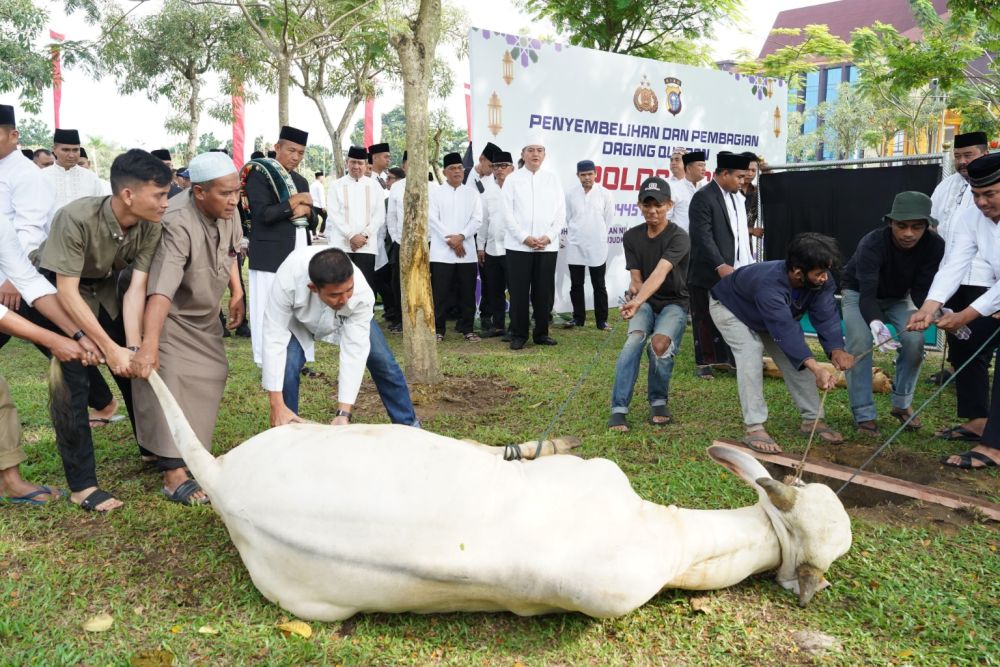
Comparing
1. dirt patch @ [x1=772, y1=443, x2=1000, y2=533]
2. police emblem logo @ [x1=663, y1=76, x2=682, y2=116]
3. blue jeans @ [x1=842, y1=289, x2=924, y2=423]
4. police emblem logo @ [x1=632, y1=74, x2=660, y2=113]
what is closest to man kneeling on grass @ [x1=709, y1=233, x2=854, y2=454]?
dirt patch @ [x1=772, y1=443, x2=1000, y2=533]

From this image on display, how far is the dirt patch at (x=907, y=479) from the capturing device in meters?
3.70

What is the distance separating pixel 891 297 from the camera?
531 centimetres

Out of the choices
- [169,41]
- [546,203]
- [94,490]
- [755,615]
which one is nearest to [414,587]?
[755,615]

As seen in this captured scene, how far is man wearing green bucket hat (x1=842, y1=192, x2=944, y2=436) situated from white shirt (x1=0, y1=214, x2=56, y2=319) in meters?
4.67

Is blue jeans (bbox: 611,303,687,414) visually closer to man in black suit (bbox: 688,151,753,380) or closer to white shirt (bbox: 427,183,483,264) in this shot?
man in black suit (bbox: 688,151,753,380)

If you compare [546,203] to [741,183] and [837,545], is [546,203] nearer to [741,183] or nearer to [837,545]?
[741,183]

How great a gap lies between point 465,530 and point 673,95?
919cm

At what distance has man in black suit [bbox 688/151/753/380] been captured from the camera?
21.1 ft

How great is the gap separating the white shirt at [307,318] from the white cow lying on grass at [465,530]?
42.4 inches

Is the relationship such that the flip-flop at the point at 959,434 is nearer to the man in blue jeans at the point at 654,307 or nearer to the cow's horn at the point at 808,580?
the man in blue jeans at the point at 654,307

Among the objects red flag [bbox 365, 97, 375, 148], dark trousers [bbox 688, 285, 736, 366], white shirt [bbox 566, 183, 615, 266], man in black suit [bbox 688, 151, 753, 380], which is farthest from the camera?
red flag [bbox 365, 97, 375, 148]

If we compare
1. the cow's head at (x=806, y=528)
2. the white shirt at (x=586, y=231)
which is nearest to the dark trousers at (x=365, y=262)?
the white shirt at (x=586, y=231)

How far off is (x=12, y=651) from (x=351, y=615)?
3.60ft

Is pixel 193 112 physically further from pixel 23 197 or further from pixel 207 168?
pixel 207 168
